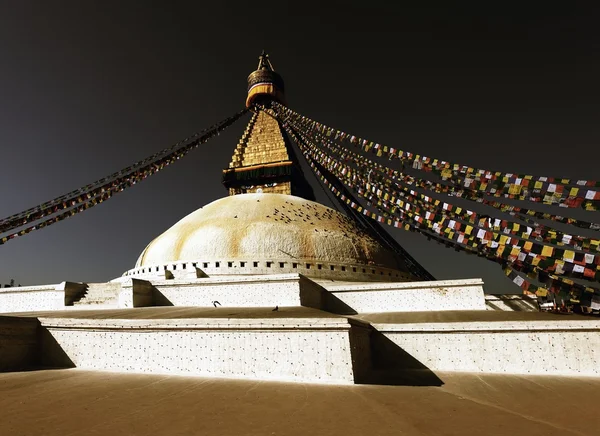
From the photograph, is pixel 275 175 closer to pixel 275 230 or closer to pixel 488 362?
pixel 275 230

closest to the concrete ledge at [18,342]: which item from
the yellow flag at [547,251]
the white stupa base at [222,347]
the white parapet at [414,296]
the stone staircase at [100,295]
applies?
the white stupa base at [222,347]

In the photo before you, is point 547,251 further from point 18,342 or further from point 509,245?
point 18,342

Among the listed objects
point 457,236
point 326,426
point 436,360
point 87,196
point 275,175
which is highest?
point 275,175

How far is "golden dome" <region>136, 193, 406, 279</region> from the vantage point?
12.6m

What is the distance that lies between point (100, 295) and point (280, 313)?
759cm

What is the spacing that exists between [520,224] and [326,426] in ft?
23.3

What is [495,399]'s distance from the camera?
15.8ft

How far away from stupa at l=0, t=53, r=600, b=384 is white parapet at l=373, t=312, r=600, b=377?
0.7 inches

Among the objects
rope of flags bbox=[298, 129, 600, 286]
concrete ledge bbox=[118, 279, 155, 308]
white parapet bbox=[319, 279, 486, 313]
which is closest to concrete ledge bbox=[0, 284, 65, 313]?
concrete ledge bbox=[118, 279, 155, 308]

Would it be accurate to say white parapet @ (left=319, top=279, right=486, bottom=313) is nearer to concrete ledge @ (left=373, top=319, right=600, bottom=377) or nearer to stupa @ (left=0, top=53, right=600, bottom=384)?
stupa @ (left=0, top=53, right=600, bottom=384)

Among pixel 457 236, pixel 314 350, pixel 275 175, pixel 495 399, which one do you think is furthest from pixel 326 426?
pixel 275 175

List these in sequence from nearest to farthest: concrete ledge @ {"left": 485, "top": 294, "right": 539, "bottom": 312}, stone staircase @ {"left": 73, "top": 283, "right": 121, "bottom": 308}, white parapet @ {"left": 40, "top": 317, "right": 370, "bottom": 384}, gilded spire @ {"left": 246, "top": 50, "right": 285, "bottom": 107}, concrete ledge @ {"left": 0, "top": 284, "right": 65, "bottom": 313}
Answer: white parapet @ {"left": 40, "top": 317, "right": 370, "bottom": 384} → concrete ledge @ {"left": 485, "top": 294, "right": 539, "bottom": 312} → stone staircase @ {"left": 73, "top": 283, "right": 121, "bottom": 308} → concrete ledge @ {"left": 0, "top": 284, "right": 65, "bottom": 313} → gilded spire @ {"left": 246, "top": 50, "right": 285, "bottom": 107}

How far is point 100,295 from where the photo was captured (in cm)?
1152

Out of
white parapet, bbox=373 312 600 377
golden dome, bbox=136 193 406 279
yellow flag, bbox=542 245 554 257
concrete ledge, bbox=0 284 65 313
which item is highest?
golden dome, bbox=136 193 406 279
